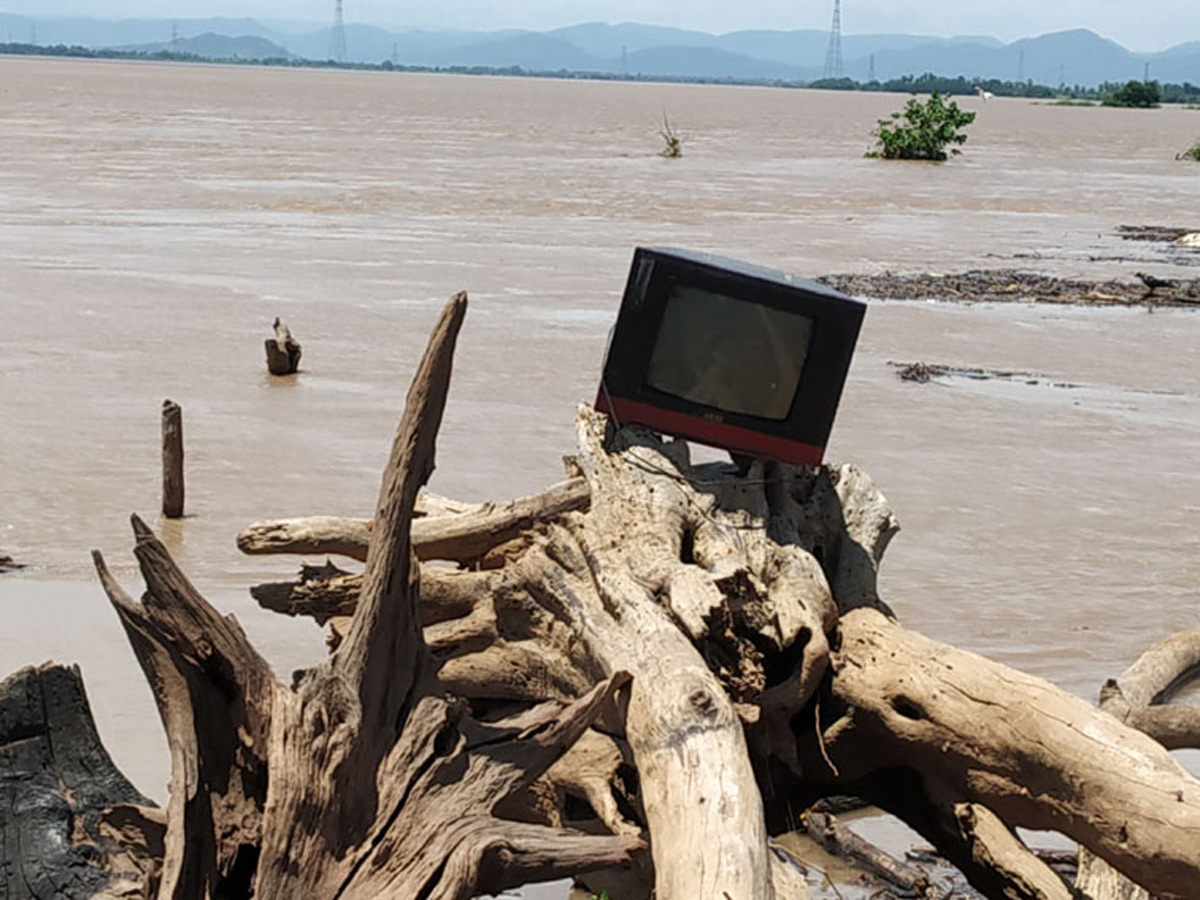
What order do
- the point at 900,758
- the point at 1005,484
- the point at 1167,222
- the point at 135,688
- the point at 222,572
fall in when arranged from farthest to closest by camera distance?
1. the point at 1167,222
2. the point at 1005,484
3. the point at 222,572
4. the point at 135,688
5. the point at 900,758

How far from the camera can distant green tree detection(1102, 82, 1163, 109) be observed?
127m

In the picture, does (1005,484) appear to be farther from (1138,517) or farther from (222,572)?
(222,572)

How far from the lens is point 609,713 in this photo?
4.71 m

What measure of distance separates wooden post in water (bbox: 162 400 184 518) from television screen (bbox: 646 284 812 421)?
483 cm

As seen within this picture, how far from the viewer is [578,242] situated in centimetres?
2591

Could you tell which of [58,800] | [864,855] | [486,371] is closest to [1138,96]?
[486,371]

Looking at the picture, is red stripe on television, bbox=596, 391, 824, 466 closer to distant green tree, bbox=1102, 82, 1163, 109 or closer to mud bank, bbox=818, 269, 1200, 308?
mud bank, bbox=818, 269, 1200, 308

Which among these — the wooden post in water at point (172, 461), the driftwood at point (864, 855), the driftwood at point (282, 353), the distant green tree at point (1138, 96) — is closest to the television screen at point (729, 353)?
the driftwood at point (864, 855)

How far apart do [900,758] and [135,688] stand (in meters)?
3.58

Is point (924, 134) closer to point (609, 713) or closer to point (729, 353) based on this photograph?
point (729, 353)

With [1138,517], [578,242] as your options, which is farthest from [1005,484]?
[578,242]

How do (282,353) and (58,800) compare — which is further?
(282,353)

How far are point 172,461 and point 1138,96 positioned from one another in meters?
128

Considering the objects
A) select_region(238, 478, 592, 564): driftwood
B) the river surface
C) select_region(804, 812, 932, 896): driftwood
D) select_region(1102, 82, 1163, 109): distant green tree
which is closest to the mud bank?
the river surface
